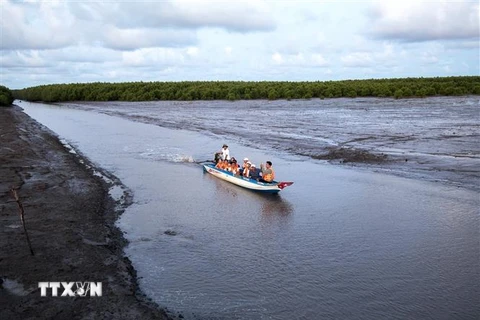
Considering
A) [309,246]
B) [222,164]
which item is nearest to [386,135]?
[222,164]

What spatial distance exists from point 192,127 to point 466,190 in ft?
100

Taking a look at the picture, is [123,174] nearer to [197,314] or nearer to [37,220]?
[37,220]

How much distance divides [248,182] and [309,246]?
22.6 feet

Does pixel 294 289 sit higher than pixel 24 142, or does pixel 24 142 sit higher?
pixel 24 142

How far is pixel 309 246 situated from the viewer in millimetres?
13477

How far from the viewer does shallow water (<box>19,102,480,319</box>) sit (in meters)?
10.2

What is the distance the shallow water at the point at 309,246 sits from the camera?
10.2 metres

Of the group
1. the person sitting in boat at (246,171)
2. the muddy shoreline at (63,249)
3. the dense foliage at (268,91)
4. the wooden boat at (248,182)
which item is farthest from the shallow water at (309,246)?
the dense foliage at (268,91)

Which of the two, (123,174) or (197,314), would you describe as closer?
(197,314)

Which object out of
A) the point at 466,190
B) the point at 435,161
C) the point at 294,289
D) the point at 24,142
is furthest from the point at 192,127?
the point at 294,289

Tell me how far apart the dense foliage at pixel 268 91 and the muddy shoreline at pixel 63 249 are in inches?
2618

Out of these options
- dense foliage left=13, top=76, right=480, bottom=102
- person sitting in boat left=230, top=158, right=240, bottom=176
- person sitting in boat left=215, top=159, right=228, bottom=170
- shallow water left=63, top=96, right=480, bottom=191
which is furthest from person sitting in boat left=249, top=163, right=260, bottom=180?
dense foliage left=13, top=76, right=480, bottom=102

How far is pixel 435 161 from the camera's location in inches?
951

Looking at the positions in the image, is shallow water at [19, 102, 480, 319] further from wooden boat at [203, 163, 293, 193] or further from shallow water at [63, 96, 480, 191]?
shallow water at [63, 96, 480, 191]
